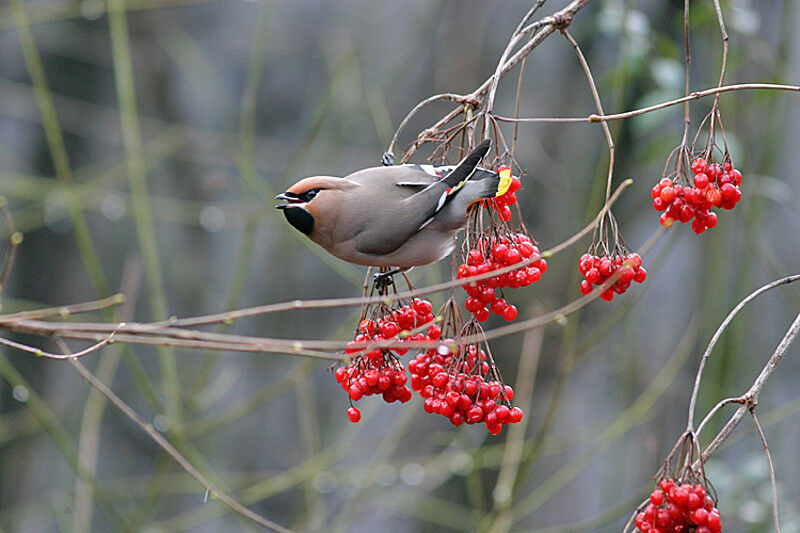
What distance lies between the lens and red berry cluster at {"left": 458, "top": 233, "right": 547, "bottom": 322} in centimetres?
162

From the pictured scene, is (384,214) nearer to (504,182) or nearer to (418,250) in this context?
(418,250)

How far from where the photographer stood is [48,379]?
5328mm

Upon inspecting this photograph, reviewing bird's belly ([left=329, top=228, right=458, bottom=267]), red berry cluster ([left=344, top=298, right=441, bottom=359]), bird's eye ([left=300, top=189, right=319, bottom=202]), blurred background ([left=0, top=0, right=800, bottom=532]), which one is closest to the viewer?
red berry cluster ([left=344, top=298, right=441, bottom=359])

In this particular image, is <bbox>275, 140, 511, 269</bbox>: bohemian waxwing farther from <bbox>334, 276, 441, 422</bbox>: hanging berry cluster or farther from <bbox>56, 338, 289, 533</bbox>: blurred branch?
<bbox>56, 338, 289, 533</bbox>: blurred branch

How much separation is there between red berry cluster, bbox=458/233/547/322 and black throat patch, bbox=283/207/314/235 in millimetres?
504

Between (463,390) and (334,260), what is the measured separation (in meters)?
2.70

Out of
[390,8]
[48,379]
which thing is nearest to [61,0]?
[390,8]

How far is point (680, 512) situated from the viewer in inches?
54.2

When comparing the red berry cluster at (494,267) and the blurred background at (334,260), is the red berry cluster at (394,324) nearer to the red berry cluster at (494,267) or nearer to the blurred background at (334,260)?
the red berry cluster at (494,267)

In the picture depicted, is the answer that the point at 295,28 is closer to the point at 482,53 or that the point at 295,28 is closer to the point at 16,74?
the point at 482,53

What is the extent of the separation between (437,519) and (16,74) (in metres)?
3.70

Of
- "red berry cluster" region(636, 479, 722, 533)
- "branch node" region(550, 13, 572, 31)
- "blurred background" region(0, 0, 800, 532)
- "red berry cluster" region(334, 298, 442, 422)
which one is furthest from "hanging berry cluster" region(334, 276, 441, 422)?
"blurred background" region(0, 0, 800, 532)

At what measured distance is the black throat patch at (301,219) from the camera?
201cm

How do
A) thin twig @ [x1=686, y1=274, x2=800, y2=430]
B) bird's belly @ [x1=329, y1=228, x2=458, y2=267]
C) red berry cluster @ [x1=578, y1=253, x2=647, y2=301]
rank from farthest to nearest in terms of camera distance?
bird's belly @ [x1=329, y1=228, x2=458, y2=267] < red berry cluster @ [x1=578, y1=253, x2=647, y2=301] < thin twig @ [x1=686, y1=274, x2=800, y2=430]
